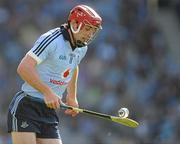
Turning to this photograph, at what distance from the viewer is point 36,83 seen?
6.19 m

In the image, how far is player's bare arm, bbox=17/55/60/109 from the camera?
20.2ft

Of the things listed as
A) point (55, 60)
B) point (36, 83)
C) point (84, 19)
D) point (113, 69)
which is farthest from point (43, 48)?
point (113, 69)

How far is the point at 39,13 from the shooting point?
12578 mm

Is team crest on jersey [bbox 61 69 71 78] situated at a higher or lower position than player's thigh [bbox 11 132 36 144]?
higher

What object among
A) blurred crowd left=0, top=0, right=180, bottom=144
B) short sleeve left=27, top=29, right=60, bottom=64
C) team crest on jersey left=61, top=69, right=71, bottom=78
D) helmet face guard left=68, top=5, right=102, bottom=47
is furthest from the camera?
blurred crowd left=0, top=0, right=180, bottom=144

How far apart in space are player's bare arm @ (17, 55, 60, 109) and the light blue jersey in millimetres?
112

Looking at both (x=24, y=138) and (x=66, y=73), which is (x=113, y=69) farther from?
(x=24, y=138)

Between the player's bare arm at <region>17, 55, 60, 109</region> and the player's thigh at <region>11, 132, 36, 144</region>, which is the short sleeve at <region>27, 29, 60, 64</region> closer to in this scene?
the player's bare arm at <region>17, 55, 60, 109</region>

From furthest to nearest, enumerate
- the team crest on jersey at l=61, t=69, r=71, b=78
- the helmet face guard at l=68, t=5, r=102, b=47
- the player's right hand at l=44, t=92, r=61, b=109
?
the team crest on jersey at l=61, t=69, r=71, b=78, the helmet face guard at l=68, t=5, r=102, b=47, the player's right hand at l=44, t=92, r=61, b=109

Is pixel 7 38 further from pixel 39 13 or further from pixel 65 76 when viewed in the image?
pixel 65 76

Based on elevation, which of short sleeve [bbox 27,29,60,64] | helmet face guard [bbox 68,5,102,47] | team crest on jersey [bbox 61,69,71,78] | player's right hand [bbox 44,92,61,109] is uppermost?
helmet face guard [bbox 68,5,102,47]

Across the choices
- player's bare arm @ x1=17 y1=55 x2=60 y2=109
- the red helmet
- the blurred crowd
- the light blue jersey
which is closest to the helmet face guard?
the red helmet

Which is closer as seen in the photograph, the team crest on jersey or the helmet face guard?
the helmet face guard

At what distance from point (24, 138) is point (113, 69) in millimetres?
5909
